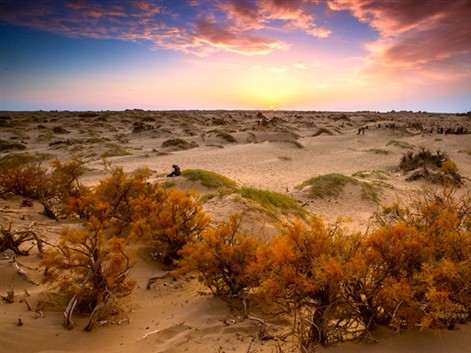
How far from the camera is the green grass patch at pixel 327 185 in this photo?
13.5 m

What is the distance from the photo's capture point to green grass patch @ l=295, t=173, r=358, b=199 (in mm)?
13548

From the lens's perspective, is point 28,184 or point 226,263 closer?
point 226,263

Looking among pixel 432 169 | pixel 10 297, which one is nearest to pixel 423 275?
pixel 10 297

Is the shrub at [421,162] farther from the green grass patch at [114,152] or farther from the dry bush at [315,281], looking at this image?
the green grass patch at [114,152]

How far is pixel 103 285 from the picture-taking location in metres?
4.34

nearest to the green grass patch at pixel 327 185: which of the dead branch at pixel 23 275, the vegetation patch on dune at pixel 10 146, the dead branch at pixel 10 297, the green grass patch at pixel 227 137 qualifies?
the dead branch at pixel 23 275

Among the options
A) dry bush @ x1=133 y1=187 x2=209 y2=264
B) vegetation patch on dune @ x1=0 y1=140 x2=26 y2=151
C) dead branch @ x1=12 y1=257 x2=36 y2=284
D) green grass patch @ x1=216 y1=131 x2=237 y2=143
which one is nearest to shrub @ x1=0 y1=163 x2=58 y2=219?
dry bush @ x1=133 y1=187 x2=209 y2=264

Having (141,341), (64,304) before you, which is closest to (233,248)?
(141,341)

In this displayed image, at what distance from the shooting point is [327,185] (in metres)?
14.1

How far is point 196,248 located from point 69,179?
5.60m

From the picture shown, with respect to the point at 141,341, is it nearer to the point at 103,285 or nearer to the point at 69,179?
the point at 103,285

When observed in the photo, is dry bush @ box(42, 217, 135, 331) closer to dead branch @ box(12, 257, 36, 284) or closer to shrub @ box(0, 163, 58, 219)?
dead branch @ box(12, 257, 36, 284)

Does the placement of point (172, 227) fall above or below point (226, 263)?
above

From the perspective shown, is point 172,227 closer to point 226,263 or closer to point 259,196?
point 226,263
